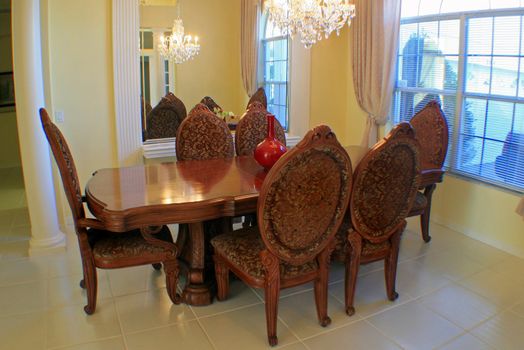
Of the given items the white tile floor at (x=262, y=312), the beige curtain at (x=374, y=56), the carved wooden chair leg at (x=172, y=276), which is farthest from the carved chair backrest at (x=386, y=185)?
the beige curtain at (x=374, y=56)

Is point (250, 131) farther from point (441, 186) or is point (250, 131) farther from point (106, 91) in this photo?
point (441, 186)

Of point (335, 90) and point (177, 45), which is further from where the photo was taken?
point (335, 90)

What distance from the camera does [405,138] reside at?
253cm

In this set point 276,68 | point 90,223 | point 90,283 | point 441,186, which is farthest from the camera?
point 276,68

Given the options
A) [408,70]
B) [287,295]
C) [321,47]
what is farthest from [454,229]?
[321,47]

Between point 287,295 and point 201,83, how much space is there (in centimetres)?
258

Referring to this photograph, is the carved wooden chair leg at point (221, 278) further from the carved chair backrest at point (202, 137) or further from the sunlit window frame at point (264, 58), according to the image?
the sunlit window frame at point (264, 58)

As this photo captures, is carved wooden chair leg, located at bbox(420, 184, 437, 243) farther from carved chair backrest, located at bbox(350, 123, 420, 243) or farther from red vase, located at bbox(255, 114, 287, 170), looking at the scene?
red vase, located at bbox(255, 114, 287, 170)

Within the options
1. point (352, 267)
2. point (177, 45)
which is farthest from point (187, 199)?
point (177, 45)

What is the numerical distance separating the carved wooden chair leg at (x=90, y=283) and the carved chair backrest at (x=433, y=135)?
2.56 m

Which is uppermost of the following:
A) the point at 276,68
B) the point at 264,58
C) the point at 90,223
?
the point at 264,58

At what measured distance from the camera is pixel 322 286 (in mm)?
2582

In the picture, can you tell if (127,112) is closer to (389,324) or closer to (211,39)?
(211,39)

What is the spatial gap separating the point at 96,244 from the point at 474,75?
131 inches
